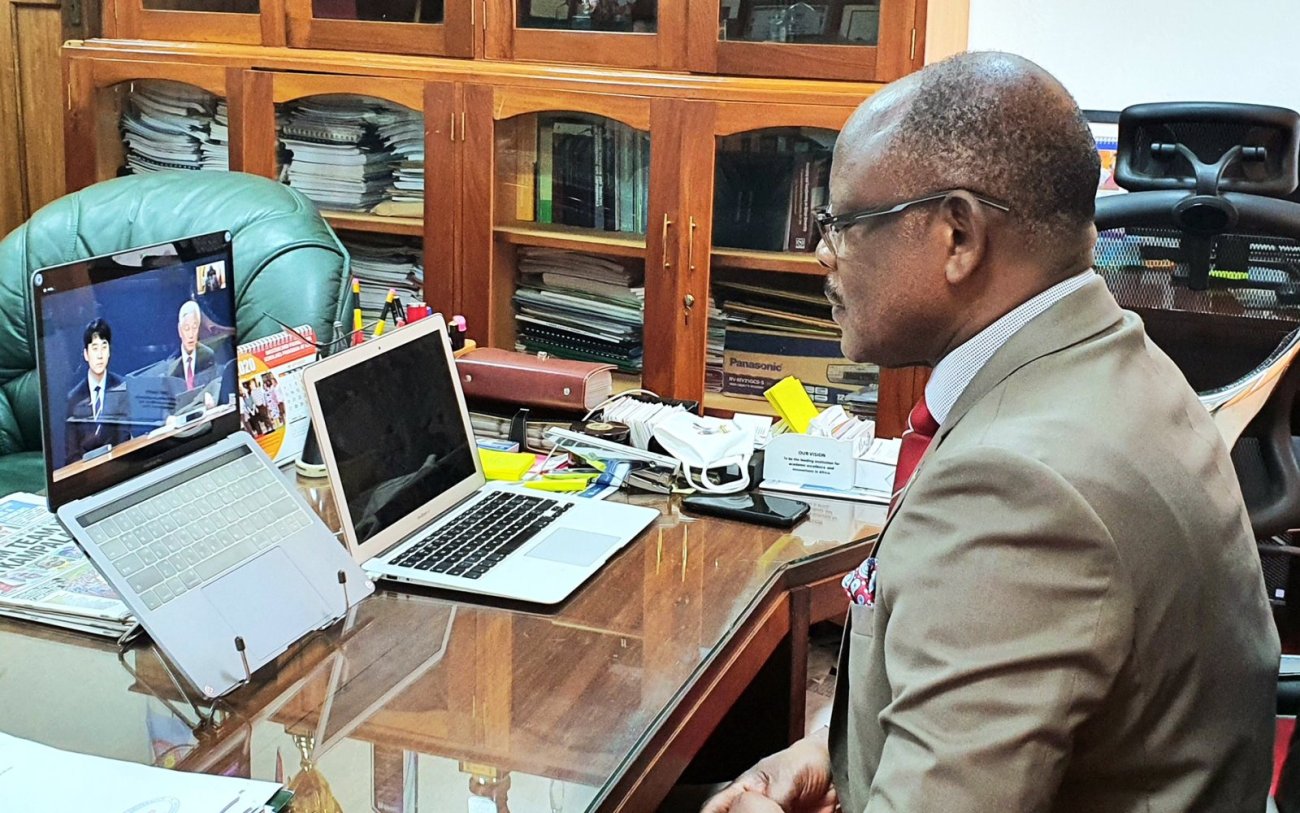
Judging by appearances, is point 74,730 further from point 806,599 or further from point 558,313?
point 558,313

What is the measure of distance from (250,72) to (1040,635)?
2.65 meters

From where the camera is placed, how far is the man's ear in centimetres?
107

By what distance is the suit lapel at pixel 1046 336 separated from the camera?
1.07m

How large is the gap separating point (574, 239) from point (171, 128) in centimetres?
110

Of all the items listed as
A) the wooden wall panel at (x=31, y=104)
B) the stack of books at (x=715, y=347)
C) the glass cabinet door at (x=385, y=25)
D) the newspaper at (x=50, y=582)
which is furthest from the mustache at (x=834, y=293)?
the wooden wall panel at (x=31, y=104)

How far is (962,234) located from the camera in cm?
109

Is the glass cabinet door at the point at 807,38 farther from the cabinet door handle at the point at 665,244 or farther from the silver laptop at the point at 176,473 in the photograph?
the silver laptop at the point at 176,473

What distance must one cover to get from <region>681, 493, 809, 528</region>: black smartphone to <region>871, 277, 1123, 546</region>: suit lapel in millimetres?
642

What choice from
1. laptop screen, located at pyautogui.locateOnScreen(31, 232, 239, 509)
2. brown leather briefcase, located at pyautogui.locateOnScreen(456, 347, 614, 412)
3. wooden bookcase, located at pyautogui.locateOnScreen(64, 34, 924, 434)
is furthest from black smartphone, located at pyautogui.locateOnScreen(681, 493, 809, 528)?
wooden bookcase, located at pyautogui.locateOnScreen(64, 34, 924, 434)

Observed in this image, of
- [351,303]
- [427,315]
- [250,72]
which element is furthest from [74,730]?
[250,72]

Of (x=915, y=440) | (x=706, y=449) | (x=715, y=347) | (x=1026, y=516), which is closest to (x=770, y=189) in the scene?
(x=715, y=347)

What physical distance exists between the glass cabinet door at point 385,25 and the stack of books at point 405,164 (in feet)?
0.52

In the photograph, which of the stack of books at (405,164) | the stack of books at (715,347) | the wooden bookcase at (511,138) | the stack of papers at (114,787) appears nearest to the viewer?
the stack of papers at (114,787)

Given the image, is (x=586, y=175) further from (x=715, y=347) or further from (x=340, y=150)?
(x=340, y=150)
